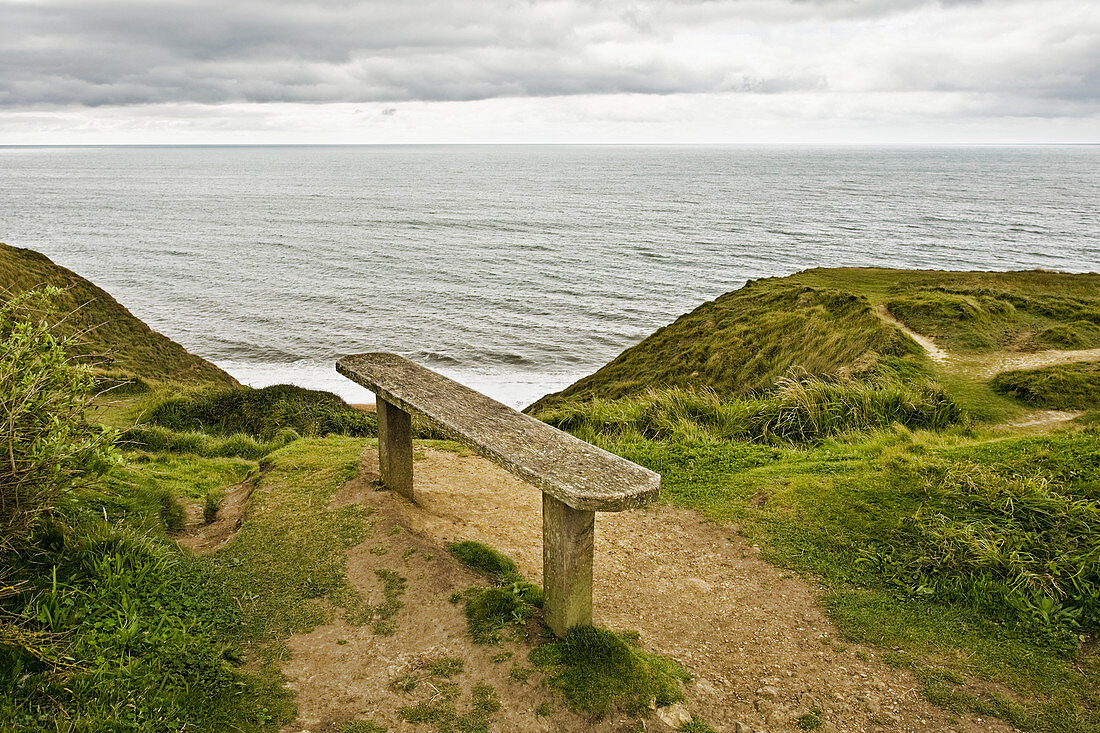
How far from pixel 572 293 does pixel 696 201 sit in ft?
173

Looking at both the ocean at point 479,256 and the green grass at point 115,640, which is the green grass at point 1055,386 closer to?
the green grass at point 115,640

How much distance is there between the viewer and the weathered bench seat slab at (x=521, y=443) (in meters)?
3.92

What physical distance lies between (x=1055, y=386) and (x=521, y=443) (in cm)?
724

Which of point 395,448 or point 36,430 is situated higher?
point 36,430

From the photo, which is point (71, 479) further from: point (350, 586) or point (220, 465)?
point (220, 465)

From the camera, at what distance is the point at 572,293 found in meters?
35.2

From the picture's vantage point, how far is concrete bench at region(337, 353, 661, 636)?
3.96m

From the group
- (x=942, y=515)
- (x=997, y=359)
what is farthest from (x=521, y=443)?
(x=997, y=359)

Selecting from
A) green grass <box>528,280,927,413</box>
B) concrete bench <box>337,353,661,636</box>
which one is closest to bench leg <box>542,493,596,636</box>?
concrete bench <box>337,353,661,636</box>

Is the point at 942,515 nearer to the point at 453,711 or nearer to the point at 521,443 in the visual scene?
the point at 521,443

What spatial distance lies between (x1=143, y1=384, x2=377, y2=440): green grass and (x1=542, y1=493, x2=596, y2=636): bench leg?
6755 mm

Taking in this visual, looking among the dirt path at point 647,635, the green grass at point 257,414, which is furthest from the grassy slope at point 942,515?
the green grass at point 257,414

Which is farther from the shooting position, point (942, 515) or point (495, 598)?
point (942, 515)

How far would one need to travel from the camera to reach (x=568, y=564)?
4.11m
